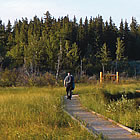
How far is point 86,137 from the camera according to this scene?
795 centimetres

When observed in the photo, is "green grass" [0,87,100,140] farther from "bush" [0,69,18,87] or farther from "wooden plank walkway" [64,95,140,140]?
"bush" [0,69,18,87]

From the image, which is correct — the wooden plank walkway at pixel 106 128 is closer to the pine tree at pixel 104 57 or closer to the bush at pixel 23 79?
the bush at pixel 23 79

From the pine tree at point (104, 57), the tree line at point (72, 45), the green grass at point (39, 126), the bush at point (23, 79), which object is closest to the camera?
the green grass at point (39, 126)

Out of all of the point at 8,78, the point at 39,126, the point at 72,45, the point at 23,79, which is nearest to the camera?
the point at 39,126

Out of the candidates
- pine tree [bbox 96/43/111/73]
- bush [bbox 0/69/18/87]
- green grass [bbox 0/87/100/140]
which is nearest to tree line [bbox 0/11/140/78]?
pine tree [bbox 96/43/111/73]

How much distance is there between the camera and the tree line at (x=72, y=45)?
2411 inches

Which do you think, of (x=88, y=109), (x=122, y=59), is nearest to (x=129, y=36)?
(x=122, y=59)

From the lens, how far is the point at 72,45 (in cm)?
6625

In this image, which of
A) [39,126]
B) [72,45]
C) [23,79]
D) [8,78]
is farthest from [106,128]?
[72,45]

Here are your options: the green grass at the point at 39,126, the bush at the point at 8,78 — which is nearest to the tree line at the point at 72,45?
the bush at the point at 8,78

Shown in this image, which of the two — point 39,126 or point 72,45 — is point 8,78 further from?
point 72,45

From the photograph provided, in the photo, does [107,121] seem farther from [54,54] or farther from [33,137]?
[54,54]

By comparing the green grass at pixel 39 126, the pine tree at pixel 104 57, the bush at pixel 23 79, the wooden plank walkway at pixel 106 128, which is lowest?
the wooden plank walkway at pixel 106 128

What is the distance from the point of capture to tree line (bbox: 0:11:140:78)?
201 feet
